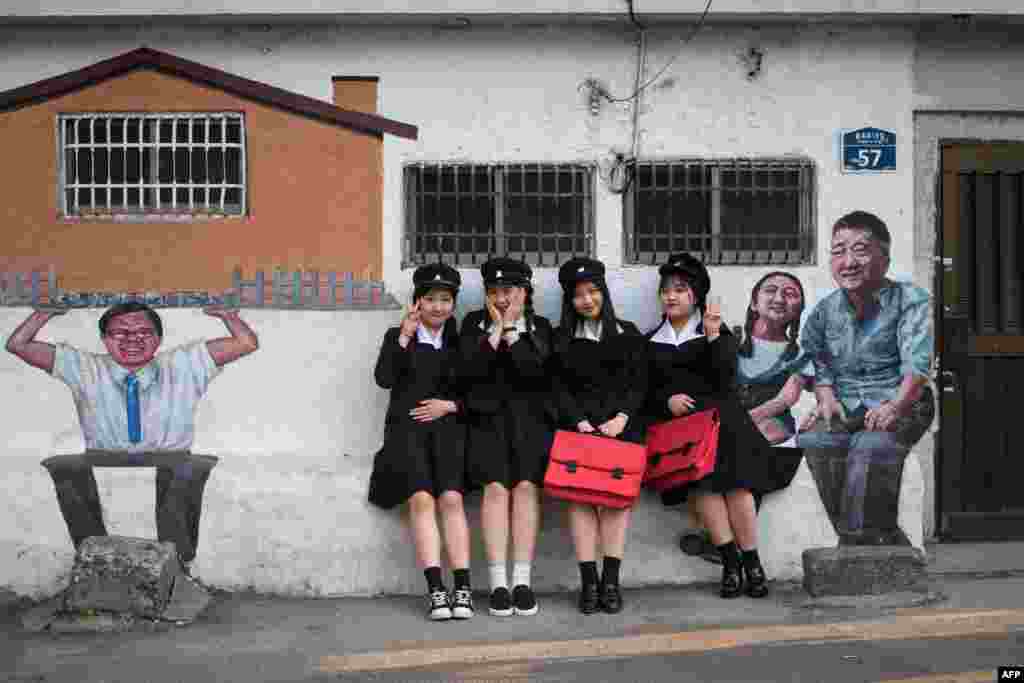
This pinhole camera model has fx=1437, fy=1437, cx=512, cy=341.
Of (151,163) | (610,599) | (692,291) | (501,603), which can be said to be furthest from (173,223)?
(610,599)

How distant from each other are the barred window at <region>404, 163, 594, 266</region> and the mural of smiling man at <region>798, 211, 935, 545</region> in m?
1.51

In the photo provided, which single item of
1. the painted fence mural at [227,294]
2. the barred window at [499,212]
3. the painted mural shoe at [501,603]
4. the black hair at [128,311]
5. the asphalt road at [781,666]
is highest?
the barred window at [499,212]

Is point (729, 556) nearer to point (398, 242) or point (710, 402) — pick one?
point (710, 402)

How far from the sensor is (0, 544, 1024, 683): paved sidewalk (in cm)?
686

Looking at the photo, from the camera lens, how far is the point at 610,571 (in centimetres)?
773

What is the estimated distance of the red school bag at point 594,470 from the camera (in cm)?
759

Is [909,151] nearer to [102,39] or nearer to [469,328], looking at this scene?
[469,328]

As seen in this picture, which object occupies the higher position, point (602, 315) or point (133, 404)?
point (602, 315)

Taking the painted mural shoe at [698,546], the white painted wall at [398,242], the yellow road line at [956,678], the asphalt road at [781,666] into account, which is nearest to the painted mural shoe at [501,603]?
the white painted wall at [398,242]

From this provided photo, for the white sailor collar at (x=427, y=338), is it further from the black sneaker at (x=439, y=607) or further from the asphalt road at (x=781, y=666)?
the asphalt road at (x=781, y=666)

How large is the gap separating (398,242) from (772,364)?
7.47 feet

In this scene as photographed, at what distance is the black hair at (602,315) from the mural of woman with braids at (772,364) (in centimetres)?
88

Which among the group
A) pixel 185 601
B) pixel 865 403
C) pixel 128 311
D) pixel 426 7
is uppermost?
pixel 426 7

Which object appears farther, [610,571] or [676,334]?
[676,334]
